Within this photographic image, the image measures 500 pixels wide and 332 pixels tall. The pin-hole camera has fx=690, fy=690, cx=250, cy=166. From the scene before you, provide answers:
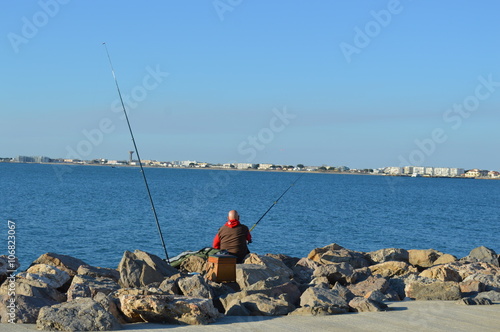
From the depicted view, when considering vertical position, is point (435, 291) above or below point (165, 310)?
above

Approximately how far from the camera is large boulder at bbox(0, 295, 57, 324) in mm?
6828

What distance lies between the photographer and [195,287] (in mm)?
7914

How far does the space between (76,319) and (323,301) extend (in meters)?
2.76

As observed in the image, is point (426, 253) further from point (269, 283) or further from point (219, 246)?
point (269, 283)

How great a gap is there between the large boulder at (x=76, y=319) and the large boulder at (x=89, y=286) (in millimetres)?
1178

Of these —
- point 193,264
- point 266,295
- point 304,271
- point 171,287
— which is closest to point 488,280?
point 304,271

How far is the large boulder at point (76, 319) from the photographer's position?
21.0ft

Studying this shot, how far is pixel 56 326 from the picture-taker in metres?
6.42

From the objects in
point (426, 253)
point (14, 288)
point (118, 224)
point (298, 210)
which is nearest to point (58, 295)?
point (14, 288)

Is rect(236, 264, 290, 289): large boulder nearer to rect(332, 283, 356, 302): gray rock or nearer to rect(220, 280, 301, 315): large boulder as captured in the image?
rect(220, 280, 301, 315): large boulder

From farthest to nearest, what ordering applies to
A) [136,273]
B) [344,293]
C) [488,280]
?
1. [488,280]
2. [136,273]
3. [344,293]

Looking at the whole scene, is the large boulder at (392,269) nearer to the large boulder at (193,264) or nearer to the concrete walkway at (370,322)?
the large boulder at (193,264)

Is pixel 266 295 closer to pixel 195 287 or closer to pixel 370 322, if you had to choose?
pixel 195 287

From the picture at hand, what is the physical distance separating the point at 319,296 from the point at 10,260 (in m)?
4.52
